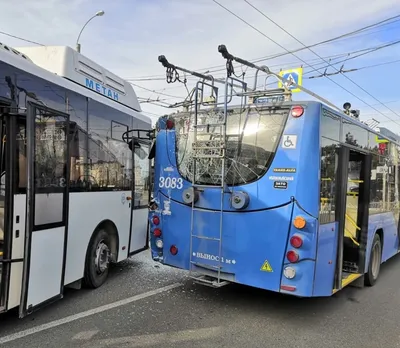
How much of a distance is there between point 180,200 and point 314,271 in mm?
2023

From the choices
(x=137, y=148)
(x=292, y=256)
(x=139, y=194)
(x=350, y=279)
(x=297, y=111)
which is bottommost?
(x=350, y=279)

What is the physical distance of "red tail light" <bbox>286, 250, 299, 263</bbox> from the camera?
458 cm

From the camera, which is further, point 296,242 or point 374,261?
point 374,261

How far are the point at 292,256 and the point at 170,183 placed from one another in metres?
2.03

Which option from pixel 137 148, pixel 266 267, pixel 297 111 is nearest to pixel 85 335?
pixel 266 267

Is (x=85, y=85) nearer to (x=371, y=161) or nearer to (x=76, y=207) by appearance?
(x=76, y=207)

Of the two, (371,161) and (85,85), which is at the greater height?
(85,85)

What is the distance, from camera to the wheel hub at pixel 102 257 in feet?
19.9

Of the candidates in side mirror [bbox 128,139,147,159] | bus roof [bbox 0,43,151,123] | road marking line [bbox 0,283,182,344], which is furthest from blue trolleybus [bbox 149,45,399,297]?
bus roof [bbox 0,43,151,123]

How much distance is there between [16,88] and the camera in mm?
4340

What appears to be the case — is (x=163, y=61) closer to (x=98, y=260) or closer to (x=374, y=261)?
(x=98, y=260)

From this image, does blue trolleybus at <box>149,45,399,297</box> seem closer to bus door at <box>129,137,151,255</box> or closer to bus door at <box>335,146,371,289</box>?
bus door at <box>335,146,371,289</box>

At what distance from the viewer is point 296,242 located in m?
4.57

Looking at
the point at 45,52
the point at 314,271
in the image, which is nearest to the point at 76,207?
the point at 45,52
